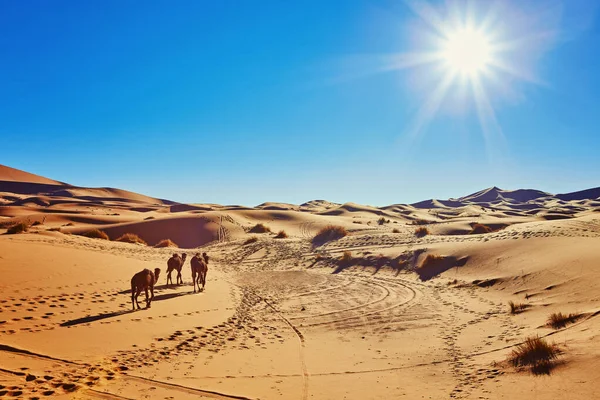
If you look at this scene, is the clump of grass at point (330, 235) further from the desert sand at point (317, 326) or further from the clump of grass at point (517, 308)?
the clump of grass at point (517, 308)

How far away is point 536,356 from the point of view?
594 centimetres

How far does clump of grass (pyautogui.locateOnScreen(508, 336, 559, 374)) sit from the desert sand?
4.9 inches

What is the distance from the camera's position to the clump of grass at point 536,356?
5573 mm

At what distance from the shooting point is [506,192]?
→ 12394cm

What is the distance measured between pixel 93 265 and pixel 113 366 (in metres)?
8.81

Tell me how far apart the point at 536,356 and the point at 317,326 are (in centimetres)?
518

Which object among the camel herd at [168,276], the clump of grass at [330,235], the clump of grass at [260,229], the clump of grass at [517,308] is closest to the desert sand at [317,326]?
the clump of grass at [517,308]

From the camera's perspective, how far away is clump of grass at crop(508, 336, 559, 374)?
219 inches

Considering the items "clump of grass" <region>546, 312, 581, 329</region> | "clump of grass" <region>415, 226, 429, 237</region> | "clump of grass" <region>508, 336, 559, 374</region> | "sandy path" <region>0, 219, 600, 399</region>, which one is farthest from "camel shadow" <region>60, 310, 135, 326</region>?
"clump of grass" <region>415, 226, 429, 237</region>

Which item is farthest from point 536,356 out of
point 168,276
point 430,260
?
point 168,276

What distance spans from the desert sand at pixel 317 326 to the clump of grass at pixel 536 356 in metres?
0.12

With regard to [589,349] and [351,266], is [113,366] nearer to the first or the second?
[589,349]

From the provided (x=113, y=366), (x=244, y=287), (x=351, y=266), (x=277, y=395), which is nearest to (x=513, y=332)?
(x=277, y=395)

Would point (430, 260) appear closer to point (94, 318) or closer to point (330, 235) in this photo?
point (330, 235)
